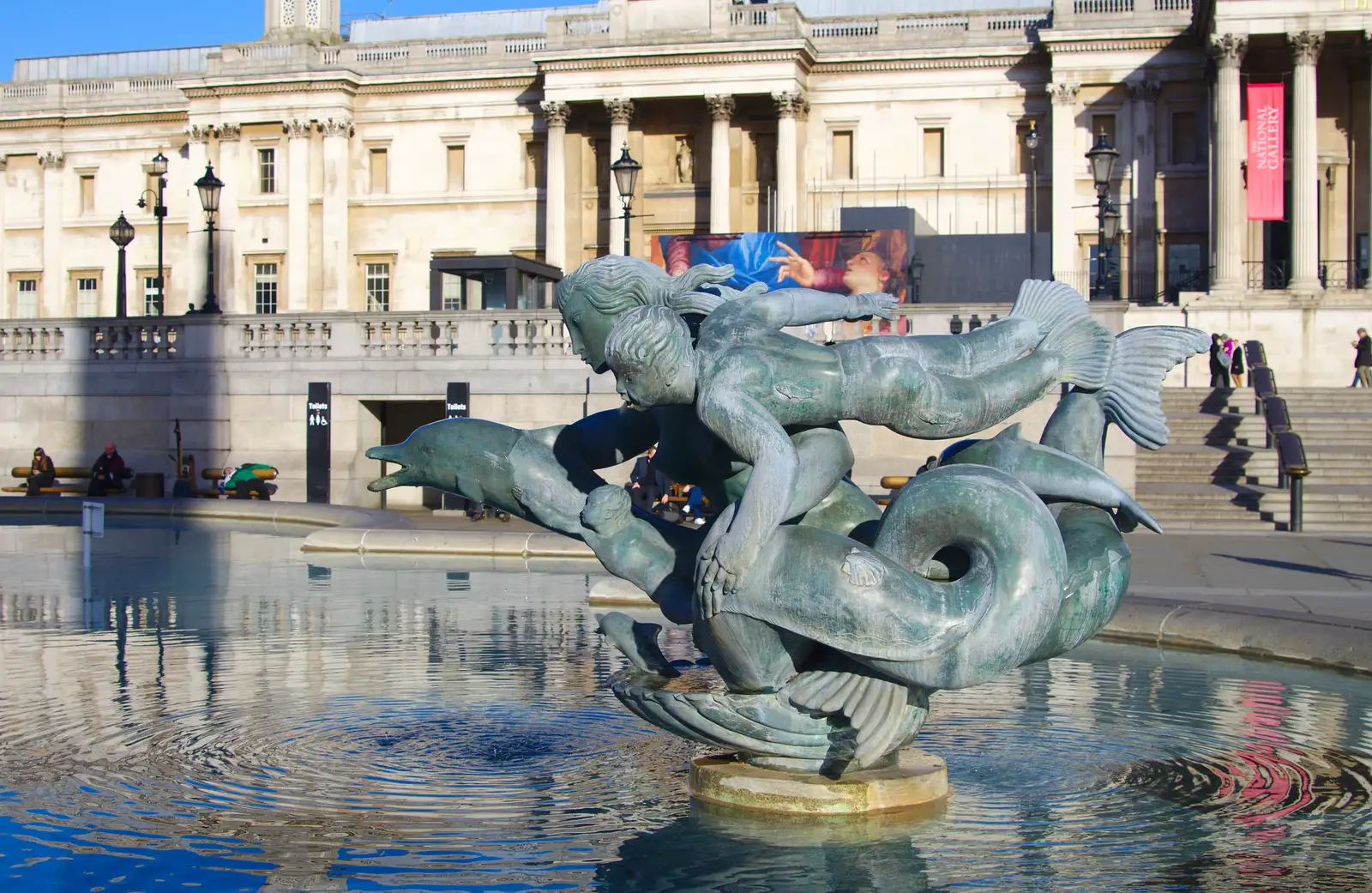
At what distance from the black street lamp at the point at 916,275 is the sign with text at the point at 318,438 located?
2341cm

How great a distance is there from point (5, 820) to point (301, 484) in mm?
24707

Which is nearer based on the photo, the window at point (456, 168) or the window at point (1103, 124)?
the window at point (1103, 124)

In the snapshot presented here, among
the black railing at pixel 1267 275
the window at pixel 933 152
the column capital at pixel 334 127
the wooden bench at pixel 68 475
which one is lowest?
the wooden bench at pixel 68 475

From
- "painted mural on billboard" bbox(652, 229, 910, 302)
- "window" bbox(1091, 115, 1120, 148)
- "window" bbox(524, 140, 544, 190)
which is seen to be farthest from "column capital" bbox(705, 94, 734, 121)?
"painted mural on billboard" bbox(652, 229, 910, 302)

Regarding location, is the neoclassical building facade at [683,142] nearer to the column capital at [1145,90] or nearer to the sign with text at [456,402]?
the column capital at [1145,90]

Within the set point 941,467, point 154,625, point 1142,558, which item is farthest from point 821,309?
point 1142,558

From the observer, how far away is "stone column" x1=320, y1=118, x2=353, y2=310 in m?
67.4

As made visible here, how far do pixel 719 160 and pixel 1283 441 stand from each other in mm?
40875

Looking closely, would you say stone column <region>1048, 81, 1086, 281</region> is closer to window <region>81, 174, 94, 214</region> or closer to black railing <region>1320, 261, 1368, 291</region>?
black railing <region>1320, 261, 1368, 291</region>

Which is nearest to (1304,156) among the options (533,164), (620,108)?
(620,108)

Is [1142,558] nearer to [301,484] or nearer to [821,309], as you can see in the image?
[821,309]

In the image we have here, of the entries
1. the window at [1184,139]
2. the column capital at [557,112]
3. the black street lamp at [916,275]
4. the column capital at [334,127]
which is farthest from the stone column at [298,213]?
the window at [1184,139]

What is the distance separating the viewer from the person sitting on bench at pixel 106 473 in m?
30.0

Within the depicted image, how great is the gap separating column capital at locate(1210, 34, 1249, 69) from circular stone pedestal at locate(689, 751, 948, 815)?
5136 centimetres
